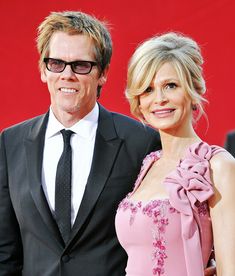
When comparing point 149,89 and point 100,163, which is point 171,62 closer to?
point 149,89

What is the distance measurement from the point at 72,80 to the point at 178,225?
616 mm

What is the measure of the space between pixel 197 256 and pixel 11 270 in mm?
725

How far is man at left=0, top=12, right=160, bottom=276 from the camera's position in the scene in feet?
6.74

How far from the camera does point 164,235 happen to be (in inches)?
70.8

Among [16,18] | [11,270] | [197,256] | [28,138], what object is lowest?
[11,270]

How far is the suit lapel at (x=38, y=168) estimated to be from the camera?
6.76 ft

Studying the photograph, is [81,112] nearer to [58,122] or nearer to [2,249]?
[58,122]

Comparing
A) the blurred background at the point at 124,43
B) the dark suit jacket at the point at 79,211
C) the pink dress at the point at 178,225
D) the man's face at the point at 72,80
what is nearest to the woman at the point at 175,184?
the pink dress at the point at 178,225

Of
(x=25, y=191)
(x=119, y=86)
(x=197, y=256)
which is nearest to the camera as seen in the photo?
(x=197, y=256)

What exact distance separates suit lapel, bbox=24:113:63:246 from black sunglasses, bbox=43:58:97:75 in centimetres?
18

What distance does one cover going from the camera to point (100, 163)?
2.12 meters

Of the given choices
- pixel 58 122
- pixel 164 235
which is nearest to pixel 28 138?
pixel 58 122

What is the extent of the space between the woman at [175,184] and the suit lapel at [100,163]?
12 centimetres

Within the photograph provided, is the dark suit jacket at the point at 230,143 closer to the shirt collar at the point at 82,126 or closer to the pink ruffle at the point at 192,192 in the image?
the shirt collar at the point at 82,126
